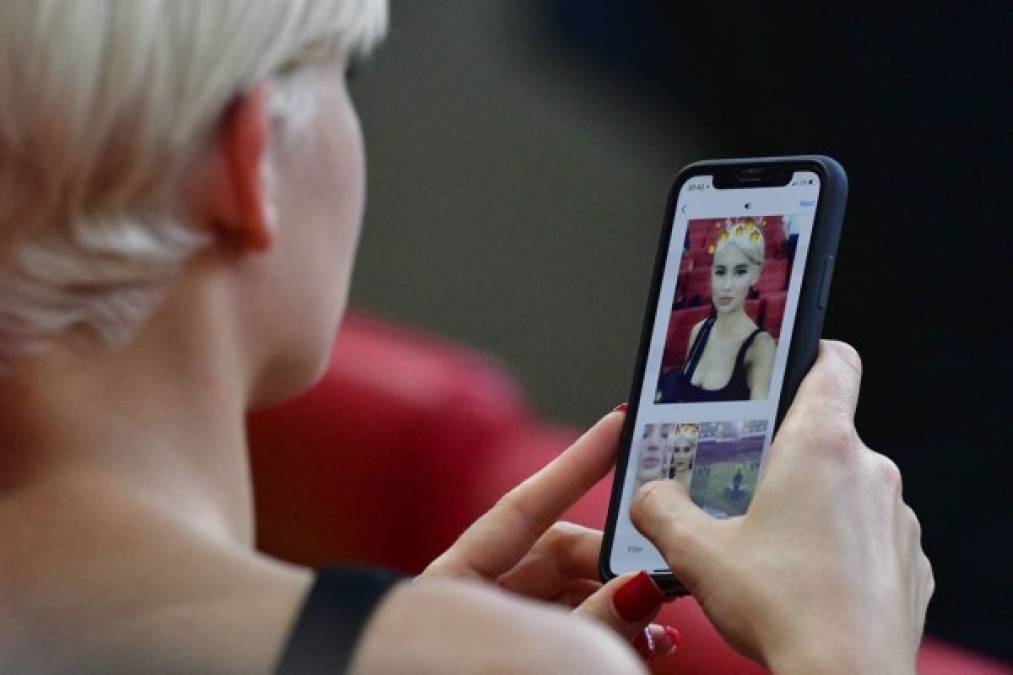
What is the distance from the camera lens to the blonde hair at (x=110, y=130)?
686 mm

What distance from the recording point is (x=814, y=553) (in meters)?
0.92

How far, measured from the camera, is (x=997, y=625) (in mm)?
2428

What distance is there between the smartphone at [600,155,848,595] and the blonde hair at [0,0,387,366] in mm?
394

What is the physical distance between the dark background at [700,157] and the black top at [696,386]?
4.88 feet

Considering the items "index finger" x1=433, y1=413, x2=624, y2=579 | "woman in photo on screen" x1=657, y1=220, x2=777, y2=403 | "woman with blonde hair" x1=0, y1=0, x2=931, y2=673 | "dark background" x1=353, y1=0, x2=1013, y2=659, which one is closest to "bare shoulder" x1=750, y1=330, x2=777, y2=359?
"woman in photo on screen" x1=657, y1=220, x2=777, y2=403

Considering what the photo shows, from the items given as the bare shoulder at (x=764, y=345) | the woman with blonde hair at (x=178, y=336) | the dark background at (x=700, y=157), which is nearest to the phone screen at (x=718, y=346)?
the bare shoulder at (x=764, y=345)

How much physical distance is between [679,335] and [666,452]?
0.25ft

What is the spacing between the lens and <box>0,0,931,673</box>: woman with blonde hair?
0.68 m

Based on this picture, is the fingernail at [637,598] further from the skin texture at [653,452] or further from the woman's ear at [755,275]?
the woman's ear at [755,275]

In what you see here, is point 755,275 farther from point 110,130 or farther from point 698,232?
point 110,130

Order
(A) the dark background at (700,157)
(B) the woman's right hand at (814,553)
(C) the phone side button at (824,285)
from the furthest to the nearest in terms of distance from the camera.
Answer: (A) the dark background at (700,157)
(C) the phone side button at (824,285)
(B) the woman's right hand at (814,553)

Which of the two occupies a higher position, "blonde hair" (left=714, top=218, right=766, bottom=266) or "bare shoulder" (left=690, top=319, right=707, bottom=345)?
"blonde hair" (left=714, top=218, right=766, bottom=266)

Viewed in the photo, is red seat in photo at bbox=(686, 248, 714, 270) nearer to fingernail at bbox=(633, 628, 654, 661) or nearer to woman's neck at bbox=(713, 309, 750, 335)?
woman's neck at bbox=(713, 309, 750, 335)

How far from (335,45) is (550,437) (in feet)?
4.89
